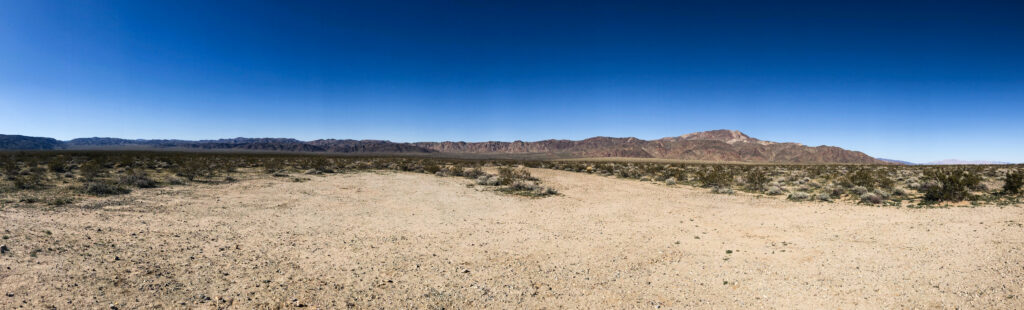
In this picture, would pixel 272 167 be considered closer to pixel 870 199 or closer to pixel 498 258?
pixel 498 258

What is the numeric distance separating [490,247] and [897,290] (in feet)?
21.4

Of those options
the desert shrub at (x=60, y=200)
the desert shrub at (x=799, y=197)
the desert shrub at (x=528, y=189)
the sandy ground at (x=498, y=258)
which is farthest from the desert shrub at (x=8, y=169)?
the desert shrub at (x=799, y=197)

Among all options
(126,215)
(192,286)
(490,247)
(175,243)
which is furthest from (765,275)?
(126,215)

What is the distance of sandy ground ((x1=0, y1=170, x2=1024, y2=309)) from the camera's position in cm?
532

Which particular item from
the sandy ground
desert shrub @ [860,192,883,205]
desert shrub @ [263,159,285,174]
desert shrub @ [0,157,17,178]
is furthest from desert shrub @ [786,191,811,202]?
desert shrub @ [0,157,17,178]

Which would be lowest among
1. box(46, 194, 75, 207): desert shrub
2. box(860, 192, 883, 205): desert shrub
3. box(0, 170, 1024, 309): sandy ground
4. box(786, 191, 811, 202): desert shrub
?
box(0, 170, 1024, 309): sandy ground

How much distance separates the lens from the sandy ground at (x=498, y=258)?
17.5ft

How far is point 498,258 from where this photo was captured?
24.5 ft

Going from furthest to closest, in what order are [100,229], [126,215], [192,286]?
[126,215] → [100,229] → [192,286]

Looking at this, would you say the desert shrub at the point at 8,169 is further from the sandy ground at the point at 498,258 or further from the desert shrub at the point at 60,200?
the sandy ground at the point at 498,258

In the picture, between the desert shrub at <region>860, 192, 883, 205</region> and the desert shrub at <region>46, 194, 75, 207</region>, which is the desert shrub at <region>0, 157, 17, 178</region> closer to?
the desert shrub at <region>46, 194, 75, 207</region>

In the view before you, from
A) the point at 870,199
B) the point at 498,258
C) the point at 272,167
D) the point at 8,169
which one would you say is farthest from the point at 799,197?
the point at 8,169

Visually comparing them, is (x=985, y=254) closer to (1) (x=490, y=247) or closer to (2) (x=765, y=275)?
(2) (x=765, y=275)

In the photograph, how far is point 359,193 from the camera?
16.3 meters
